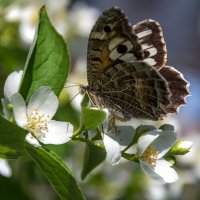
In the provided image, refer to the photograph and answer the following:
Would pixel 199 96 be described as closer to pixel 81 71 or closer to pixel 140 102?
pixel 81 71

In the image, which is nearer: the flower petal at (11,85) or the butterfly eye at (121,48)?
the flower petal at (11,85)

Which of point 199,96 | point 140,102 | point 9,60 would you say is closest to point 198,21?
point 199,96

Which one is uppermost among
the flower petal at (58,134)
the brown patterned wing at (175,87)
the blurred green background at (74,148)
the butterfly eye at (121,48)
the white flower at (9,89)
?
the butterfly eye at (121,48)

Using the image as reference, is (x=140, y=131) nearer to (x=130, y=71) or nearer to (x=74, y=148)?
(x=130, y=71)

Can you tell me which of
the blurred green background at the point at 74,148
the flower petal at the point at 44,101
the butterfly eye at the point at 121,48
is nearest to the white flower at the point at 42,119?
the flower petal at the point at 44,101

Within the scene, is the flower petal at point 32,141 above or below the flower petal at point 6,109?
below

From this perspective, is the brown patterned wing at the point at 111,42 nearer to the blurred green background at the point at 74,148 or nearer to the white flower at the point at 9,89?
the white flower at the point at 9,89

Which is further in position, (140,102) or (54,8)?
(54,8)
